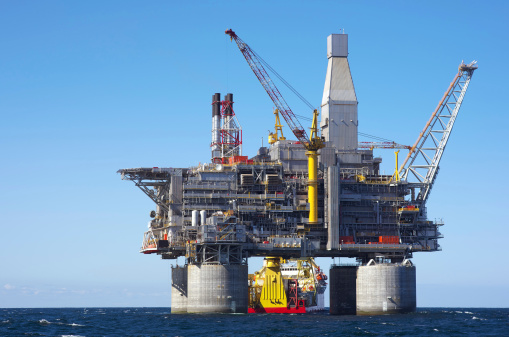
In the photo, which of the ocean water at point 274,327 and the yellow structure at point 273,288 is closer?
the ocean water at point 274,327

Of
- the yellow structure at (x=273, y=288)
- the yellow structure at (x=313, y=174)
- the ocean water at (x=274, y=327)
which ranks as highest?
the yellow structure at (x=313, y=174)

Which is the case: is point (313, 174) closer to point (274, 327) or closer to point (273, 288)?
point (273, 288)

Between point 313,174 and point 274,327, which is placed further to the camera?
point 313,174

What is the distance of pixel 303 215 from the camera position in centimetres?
11619

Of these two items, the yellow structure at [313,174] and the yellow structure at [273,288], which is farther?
the yellow structure at [273,288]

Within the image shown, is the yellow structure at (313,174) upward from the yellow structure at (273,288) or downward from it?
upward

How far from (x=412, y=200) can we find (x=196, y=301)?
1307 inches

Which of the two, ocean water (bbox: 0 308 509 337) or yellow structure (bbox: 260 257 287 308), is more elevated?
yellow structure (bbox: 260 257 287 308)

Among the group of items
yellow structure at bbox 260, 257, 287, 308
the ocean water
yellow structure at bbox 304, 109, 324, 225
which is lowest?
the ocean water

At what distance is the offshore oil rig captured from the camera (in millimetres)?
109875

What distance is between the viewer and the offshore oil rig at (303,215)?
4326 inches

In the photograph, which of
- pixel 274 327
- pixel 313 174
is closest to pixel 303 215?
pixel 313 174

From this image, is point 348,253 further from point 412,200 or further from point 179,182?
point 179,182

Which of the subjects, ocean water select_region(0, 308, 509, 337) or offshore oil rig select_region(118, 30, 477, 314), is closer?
ocean water select_region(0, 308, 509, 337)
